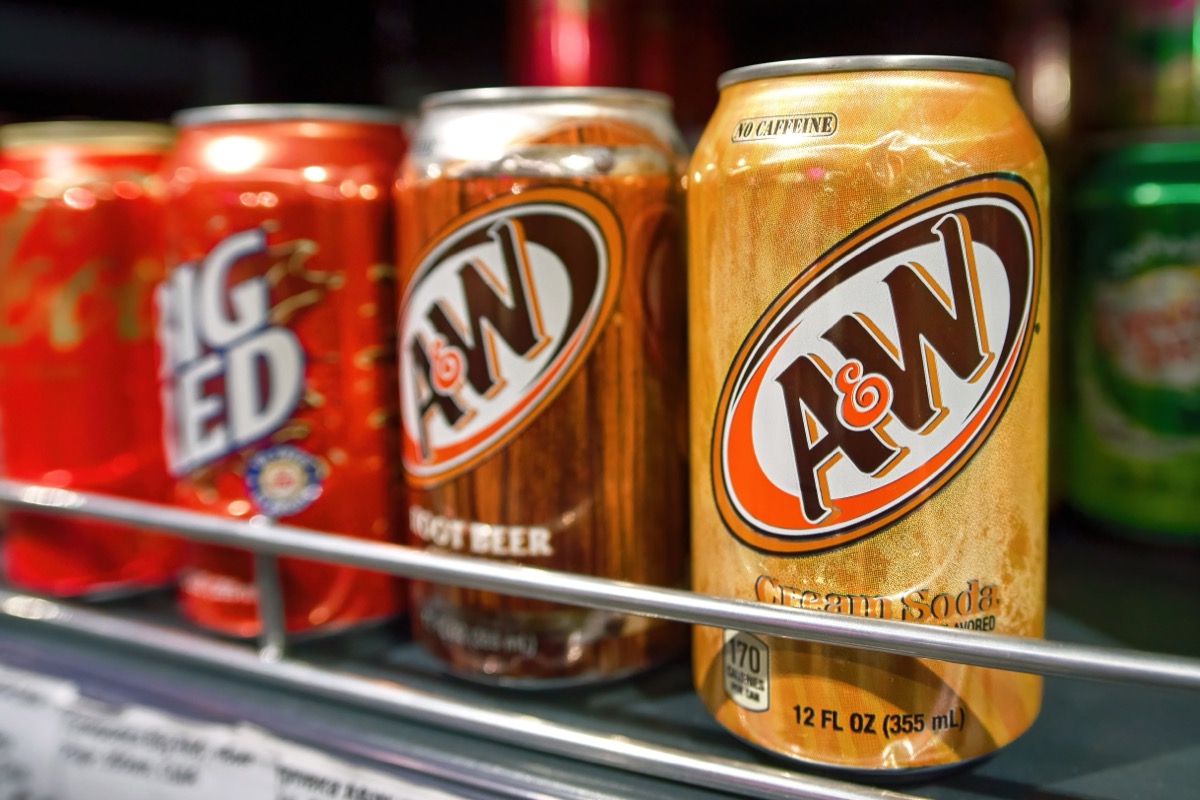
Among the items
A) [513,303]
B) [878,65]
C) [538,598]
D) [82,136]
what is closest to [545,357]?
[513,303]

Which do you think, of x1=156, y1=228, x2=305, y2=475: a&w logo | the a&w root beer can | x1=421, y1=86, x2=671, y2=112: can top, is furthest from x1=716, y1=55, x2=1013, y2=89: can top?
x1=156, y1=228, x2=305, y2=475: a&w logo

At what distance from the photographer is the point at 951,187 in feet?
1.71

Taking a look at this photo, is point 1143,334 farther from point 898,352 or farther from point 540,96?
point 540,96

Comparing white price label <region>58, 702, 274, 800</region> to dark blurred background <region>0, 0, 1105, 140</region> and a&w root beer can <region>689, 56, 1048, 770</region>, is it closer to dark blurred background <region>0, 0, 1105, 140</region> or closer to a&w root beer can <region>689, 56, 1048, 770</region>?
a&w root beer can <region>689, 56, 1048, 770</region>

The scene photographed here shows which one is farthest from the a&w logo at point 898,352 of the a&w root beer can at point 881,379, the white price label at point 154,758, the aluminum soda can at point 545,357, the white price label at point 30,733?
the white price label at point 30,733

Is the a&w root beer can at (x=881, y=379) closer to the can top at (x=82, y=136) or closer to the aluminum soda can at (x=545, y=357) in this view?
the aluminum soda can at (x=545, y=357)

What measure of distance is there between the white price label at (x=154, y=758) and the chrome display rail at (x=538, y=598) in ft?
0.21

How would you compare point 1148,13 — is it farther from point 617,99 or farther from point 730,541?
point 730,541

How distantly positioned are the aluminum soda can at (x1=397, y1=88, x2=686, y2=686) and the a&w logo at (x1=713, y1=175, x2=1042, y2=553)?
0.13 m

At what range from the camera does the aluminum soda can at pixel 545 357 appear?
0.63 meters

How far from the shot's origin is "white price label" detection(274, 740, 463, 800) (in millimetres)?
583

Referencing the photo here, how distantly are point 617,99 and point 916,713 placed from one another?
1.36 ft

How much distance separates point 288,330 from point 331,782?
319 mm

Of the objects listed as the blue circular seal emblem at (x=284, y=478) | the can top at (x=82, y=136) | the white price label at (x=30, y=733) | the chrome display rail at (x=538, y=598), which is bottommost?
the white price label at (x=30, y=733)
